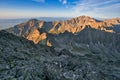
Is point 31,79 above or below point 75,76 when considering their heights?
above

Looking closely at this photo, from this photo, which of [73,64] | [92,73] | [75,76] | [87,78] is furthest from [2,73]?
[73,64]

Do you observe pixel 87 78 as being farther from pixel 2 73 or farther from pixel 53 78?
pixel 2 73

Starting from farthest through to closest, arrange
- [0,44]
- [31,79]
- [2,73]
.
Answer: [0,44]
[2,73]
[31,79]

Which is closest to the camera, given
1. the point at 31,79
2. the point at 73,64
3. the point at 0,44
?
the point at 31,79

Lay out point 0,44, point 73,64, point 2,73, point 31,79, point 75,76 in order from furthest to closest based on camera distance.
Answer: point 73,64 < point 0,44 < point 75,76 < point 2,73 < point 31,79

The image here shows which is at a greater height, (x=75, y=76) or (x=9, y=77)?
(x=9, y=77)

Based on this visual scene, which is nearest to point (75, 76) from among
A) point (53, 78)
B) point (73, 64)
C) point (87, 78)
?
point (87, 78)

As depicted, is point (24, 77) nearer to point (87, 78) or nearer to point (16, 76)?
point (16, 76)

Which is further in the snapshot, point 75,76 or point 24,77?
point 75,76

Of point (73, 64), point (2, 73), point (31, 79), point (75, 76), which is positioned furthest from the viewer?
point (73, 64)
